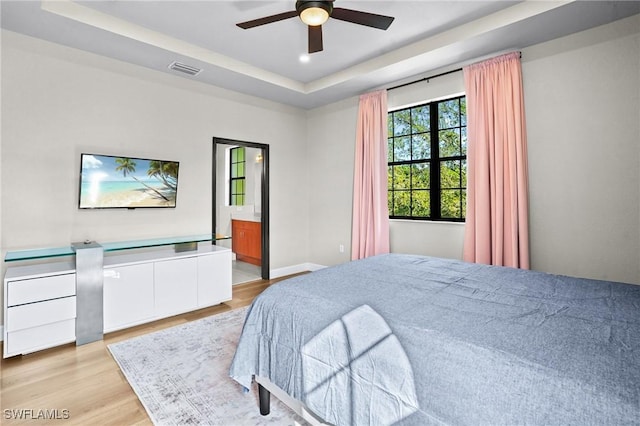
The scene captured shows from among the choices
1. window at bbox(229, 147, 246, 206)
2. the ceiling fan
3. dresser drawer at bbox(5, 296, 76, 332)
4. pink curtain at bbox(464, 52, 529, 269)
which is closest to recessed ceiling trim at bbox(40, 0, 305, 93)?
the ceiling fan

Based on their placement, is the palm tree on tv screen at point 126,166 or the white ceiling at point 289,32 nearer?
the white ceiling at point 289,32

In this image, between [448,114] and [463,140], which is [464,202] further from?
[448,114]

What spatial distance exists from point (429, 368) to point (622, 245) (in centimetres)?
283

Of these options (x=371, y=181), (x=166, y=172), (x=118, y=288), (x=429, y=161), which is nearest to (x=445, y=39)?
(x=429, y=161)

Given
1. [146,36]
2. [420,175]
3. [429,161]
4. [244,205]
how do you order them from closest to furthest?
[146,36] < [429,161] < [420,175] < [244,205]

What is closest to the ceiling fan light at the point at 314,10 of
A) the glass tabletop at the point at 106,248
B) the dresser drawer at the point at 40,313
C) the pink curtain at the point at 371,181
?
the pink curtain at the point at 371,181

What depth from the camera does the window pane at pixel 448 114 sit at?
383 cm

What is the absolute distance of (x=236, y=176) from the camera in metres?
5.96

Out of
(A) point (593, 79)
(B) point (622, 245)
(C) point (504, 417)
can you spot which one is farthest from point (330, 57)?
(C) point (504, 417)

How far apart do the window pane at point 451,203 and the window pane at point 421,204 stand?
0.18 meters

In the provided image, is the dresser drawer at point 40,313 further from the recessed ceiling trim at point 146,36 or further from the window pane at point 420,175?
the window pane at point 420,175

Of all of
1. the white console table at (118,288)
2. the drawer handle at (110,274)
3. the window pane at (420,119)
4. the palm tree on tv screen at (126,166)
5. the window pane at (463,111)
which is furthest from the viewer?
the window pane at (420,119)

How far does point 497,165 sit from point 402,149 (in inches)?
53.2

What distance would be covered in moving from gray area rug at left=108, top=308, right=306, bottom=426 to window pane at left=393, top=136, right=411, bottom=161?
3.04m
